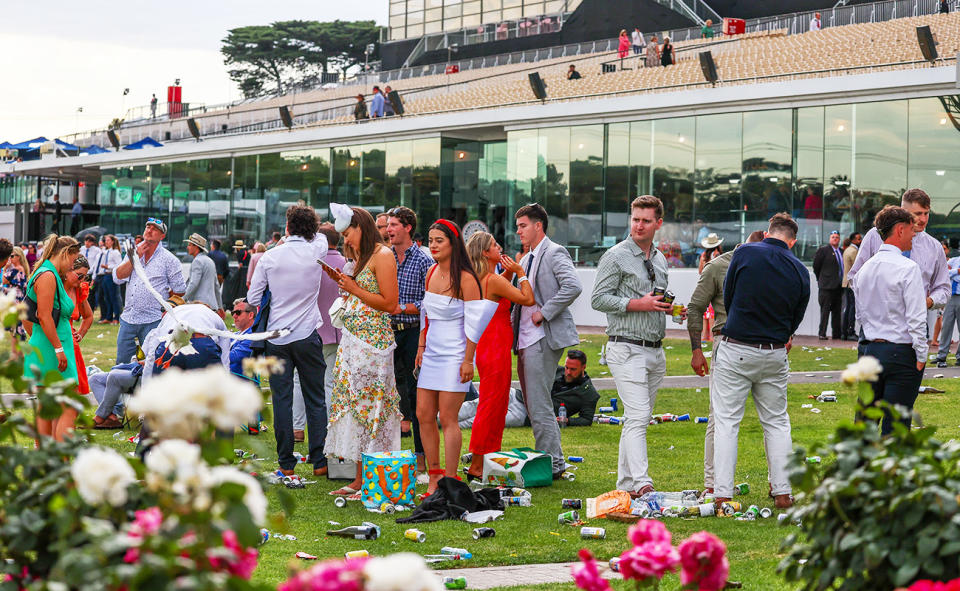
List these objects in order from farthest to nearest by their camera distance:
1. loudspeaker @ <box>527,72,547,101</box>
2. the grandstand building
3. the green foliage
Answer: loudspeaker @ <box>527,72,547,101</box> → the grandstand building → the green foliage

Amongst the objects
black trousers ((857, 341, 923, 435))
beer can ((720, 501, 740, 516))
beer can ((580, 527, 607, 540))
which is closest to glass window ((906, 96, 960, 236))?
black trousers ((857, 341, 923, 435))

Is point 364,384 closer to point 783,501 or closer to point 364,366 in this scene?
point 364,366

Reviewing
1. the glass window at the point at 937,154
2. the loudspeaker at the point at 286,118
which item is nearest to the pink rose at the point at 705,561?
the glass window at the point at 937,154

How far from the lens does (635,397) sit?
731cm

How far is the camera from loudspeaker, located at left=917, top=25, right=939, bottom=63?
64.8 ft

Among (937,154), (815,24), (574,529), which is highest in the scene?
(815,24)

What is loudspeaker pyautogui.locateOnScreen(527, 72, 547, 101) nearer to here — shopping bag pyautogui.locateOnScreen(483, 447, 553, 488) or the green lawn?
the green lawn

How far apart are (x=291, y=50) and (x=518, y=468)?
260 feet

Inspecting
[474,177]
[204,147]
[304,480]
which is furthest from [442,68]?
[304,480]

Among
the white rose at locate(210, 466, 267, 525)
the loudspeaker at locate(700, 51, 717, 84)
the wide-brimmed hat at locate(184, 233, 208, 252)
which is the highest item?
the loudspeaker at locate(700, 51, 717, 84)

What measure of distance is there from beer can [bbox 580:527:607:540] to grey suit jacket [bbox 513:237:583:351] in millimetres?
2091

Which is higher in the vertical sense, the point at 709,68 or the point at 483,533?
the point at 709,68

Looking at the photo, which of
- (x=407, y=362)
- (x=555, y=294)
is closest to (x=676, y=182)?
(x=555, y=294)

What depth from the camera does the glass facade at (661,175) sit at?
20938mm
